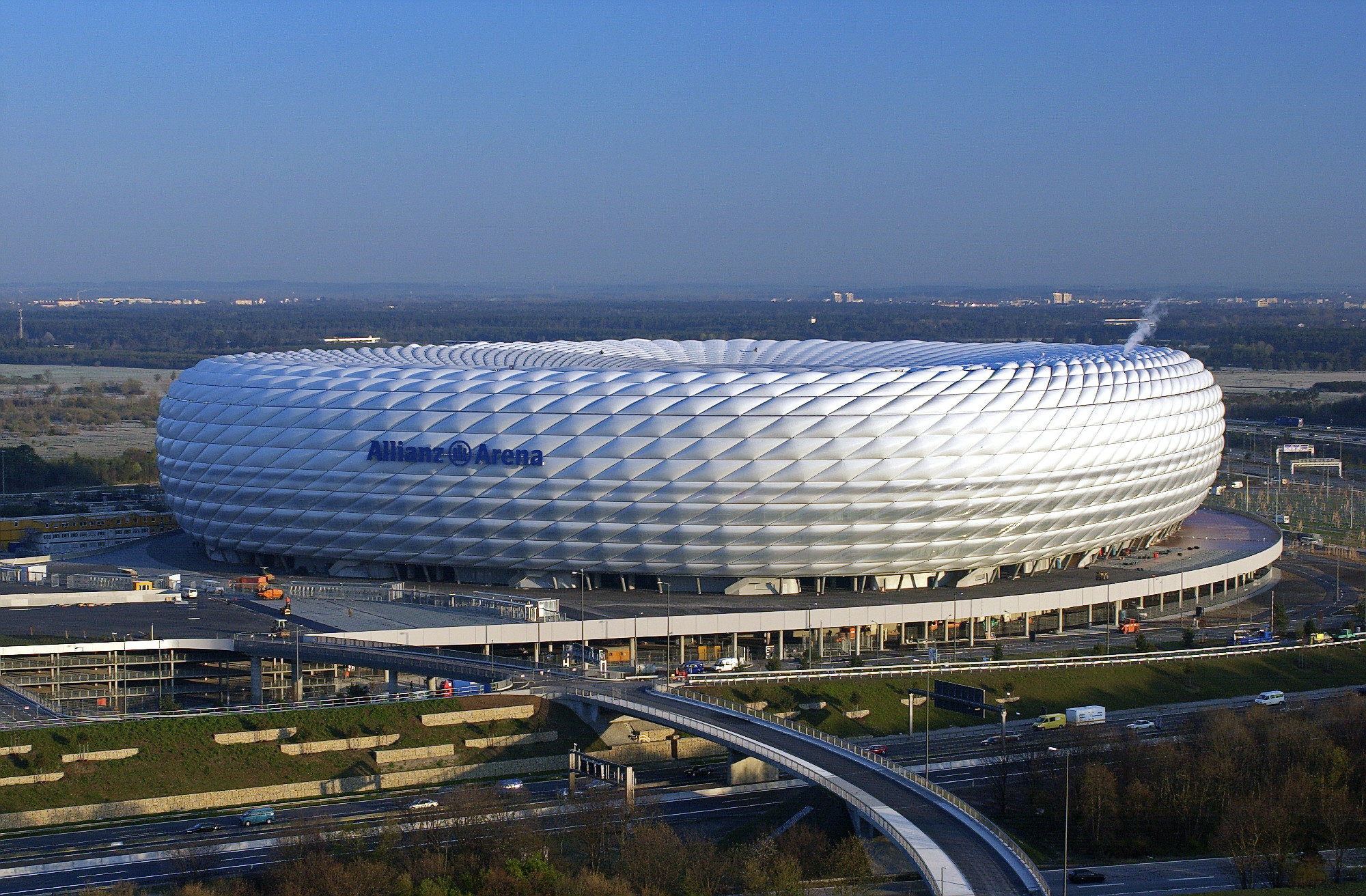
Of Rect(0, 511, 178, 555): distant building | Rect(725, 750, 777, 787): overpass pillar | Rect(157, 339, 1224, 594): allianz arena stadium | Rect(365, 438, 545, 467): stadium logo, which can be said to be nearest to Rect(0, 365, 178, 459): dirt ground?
Rect(0, 511, 178, 555): distant building

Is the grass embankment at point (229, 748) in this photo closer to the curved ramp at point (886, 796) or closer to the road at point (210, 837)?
the road at point (210, 837)

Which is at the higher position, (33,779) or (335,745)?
(33,779)

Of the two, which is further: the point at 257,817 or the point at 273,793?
the point at 273,793

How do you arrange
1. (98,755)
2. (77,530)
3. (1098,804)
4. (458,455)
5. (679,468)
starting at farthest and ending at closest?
1. (77,530)
2. (458,455)
3. (679,468)
4. (98,755)
5. (1098,804)

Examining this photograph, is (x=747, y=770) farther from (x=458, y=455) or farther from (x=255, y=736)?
(x=458, y=455)

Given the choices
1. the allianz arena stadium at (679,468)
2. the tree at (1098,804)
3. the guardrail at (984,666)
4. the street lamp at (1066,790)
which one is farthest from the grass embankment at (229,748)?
the tree at (1098,804)

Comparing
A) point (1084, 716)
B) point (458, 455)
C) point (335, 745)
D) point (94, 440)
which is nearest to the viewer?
point (335, 745)

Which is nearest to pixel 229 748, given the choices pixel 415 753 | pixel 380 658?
pixel 415 753
